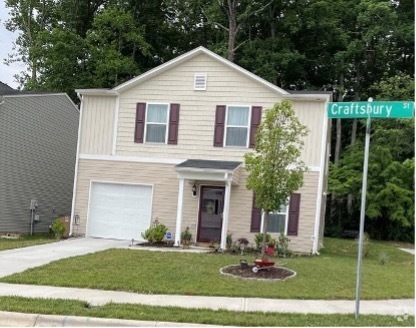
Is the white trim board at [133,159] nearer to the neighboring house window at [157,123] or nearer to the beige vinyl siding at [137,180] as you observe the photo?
the beige vinyl siding at [137,180]

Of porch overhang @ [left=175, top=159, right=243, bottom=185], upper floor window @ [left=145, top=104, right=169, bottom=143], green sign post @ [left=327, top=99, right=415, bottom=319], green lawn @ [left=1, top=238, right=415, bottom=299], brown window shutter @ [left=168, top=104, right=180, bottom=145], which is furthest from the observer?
upper floor window @ [left=145, top=104, right=169, bottom=143]

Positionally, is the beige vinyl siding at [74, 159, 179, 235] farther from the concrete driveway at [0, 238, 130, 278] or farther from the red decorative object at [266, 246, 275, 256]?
the red decorative object at [266, 246, 275, 256]

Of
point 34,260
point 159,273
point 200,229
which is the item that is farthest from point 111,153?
point 159,273

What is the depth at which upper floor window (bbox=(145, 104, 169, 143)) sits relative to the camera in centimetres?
1802

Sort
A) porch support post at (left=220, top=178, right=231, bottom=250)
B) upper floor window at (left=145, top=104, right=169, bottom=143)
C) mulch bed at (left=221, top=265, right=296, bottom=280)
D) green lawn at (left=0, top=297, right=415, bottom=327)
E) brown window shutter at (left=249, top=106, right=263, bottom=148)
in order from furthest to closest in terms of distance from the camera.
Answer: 1. upper floor window at (left=145, top=104, right=169, bottom=143)
2. brown window shutter at (left=249, top=106, right=263, bottom=148)
3. porch support post at (left=220, top=178, right=231, bottom=250)
4. mulch bed at (left=221, top=265, right=296, bottom=280)
5. green lawn at (left=0, top=297, right=415, bottom=327)

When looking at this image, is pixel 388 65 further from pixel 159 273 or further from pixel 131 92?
pixel 159 273

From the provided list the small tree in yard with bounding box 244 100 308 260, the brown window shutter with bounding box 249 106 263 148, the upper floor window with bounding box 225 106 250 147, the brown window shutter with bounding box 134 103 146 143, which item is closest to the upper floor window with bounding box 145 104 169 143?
the brown window shutter with bounding box 134 103 146 143

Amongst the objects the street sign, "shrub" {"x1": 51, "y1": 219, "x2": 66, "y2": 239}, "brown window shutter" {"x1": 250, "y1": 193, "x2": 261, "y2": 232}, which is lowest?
"shrub" {"x1": 51, "y1": 219, "x2": 66, "y2": 239}

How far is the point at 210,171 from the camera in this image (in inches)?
639

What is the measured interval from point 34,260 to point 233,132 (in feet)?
26.0

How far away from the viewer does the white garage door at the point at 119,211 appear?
1806cm

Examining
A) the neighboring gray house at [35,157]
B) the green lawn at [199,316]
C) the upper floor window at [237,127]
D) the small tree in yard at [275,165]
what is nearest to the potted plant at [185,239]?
the upper floor window at [237,127]

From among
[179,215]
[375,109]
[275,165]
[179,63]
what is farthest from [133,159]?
[375,109]

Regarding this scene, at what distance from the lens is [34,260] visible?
1227 cm
